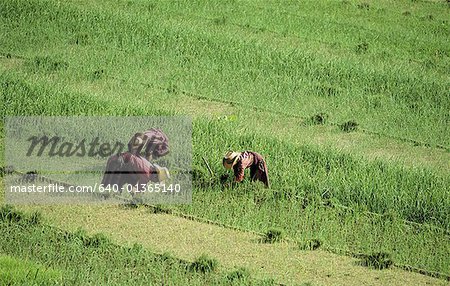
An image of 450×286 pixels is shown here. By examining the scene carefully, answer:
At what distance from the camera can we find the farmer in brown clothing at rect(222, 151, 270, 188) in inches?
402

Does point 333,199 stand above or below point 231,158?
below

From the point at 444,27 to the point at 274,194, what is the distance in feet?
23.4

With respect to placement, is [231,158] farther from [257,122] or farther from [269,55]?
[269,55]

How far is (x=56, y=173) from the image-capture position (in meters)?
10.9

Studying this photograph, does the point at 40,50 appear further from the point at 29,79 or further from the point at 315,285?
the point at 315,285

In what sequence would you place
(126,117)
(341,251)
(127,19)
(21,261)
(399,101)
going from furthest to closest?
(127,19)
(399,101)
(126,117)
(341,251)
(21,261)

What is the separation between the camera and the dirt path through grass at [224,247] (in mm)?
9117

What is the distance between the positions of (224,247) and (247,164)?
103cm

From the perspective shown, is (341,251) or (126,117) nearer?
(341,251)

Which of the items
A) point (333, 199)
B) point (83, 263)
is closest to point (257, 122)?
point (333, 199)

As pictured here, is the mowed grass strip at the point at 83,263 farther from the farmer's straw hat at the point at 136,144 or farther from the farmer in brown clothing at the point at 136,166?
the farmer's straw hat at the point at 136,144

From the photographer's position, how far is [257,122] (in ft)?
40.9

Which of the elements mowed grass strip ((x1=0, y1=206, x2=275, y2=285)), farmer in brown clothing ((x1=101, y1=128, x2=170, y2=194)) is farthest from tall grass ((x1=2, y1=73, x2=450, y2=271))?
mowed grass strip ((x1=0, y1=206, x2=275, y2=285))

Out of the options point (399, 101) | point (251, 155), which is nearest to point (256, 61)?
point (399, 101)
